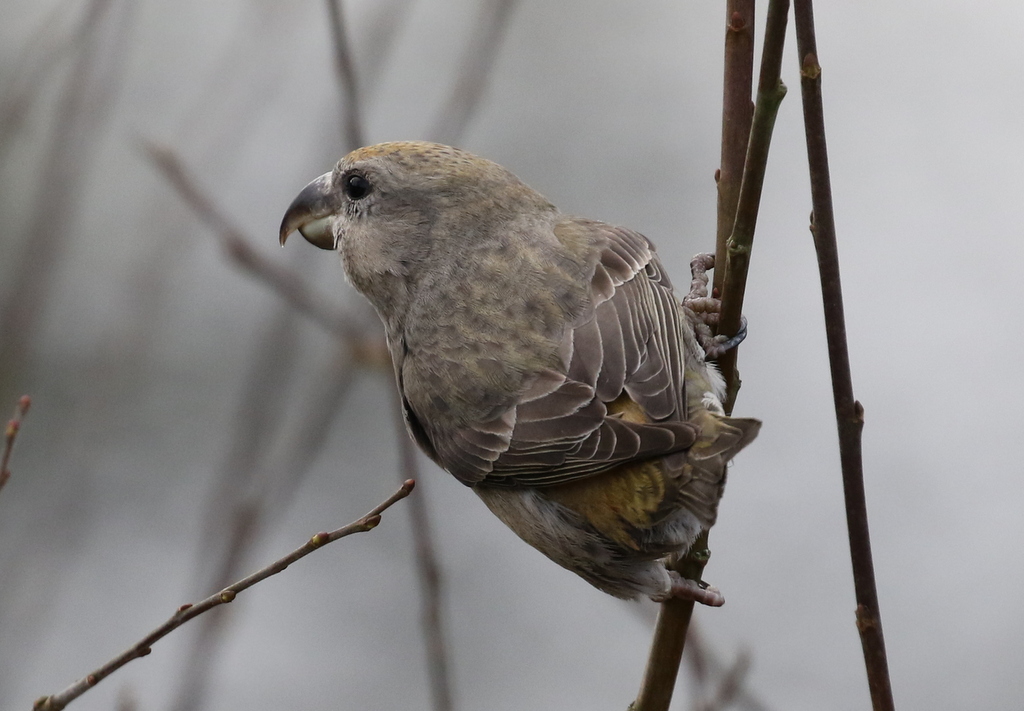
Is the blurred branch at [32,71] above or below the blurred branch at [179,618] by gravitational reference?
above

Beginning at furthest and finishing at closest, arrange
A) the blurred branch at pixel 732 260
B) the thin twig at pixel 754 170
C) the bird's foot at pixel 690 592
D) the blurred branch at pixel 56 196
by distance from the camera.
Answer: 1. the bird's foot at pixel 690 592
2. the blurred branch at pixel 56 196
3. the blurred branch at pixel 732 260
4. the thin twig at pixel 754 170

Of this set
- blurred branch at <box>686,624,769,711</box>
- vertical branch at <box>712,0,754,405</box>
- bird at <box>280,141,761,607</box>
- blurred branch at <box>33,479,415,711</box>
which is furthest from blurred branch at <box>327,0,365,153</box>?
blurred branch at <box>686,624,769,711</box>

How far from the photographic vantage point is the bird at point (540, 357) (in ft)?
12.0

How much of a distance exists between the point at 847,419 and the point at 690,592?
975 mm

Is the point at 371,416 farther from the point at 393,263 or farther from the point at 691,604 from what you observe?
the point at 691,604

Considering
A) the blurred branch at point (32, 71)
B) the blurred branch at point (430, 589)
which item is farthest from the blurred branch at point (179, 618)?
the blurred branch at point (32, 71)

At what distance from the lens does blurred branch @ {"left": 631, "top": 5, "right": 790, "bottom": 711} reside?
9.98 ft

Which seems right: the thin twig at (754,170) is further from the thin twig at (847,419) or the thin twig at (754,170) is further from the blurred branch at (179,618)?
the blurred branch at (179,618)

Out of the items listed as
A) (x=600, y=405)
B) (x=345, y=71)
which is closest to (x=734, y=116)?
(x=600, y=405)

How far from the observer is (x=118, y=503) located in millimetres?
9492

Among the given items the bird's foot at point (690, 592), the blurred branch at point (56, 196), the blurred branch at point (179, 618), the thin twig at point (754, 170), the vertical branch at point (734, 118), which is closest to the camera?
the blurred branch at point (179, 618)

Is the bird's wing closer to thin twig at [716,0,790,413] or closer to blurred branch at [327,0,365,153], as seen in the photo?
thin twig at [716,0,790,413]

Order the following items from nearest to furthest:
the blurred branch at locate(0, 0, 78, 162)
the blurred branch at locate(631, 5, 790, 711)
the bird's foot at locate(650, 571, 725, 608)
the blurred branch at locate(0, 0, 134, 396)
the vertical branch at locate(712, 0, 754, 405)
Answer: the blurred branch at locate(631, 5, 790, 711) < the blurred branch at locate(0, 0, 134, 396) < the blurred branch at locate(0, 0, 78, 162) < the vertical branch at locate(712, 0, 754, 405) < the bird's foot at locate(650, 571, 725, 608)

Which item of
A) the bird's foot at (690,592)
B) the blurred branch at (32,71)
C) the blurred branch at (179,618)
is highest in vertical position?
the blurred branch at (32,71)
